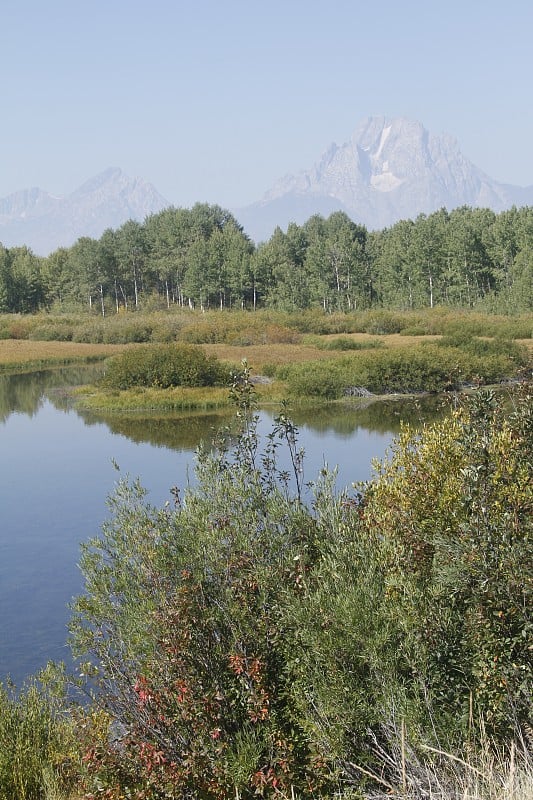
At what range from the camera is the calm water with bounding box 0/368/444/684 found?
1579cm

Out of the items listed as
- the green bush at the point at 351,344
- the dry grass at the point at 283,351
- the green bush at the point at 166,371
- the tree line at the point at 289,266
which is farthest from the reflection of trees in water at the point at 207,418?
the tree line at the point at 289,266

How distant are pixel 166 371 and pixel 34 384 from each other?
11.0 metres

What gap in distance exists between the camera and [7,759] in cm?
846

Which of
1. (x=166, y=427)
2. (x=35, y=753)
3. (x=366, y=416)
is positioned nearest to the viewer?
(x=35, y=753)

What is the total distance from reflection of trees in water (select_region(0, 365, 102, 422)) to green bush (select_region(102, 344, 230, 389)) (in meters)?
3.10

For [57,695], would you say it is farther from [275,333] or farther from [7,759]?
[275,333]

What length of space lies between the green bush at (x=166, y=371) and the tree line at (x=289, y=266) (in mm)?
33377

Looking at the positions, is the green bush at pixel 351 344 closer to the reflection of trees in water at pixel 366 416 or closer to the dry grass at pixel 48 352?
the reflection of trees in water at pixel 366 416

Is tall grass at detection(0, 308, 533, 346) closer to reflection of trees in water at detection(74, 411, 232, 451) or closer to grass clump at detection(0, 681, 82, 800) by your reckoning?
reflection of trees in water at detection(74, 411, 232, 451)

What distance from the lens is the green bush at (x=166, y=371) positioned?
4366cm

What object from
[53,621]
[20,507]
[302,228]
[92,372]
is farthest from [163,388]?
[302,228]

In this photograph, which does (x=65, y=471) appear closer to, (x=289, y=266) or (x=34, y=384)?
(x=34, y=384)

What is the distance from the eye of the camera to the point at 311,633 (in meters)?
7.25

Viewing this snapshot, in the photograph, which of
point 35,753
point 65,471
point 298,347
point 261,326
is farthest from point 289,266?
point 35,753
